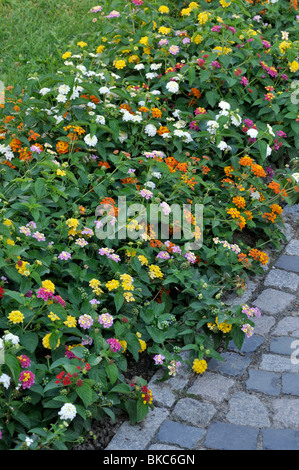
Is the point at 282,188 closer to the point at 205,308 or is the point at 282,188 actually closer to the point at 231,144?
the point at 231,144

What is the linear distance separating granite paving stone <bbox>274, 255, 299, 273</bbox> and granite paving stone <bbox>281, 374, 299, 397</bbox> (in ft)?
3.15

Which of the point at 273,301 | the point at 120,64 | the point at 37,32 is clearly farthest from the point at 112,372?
the point at 37,32

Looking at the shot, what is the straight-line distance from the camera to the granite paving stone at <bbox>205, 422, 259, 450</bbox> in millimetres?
2646

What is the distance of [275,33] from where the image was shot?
5.27 metres

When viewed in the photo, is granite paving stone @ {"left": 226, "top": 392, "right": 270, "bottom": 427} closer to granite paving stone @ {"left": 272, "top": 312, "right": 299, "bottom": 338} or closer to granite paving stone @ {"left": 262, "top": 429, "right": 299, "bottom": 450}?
granite paving stone @ {"left": 262, "top": 429, "right": 299, "bottom": 450}

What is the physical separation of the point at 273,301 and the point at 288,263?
0.42 metres

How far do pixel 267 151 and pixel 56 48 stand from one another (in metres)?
1.93

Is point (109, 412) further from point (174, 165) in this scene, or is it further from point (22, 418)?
point (174, 165)

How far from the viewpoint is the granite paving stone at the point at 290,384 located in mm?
2959

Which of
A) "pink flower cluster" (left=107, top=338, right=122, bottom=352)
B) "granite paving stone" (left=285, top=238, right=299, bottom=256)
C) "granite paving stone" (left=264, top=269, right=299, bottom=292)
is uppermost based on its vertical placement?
"pink flower cluster" (left=107, top=338, right=122, bottom=352)

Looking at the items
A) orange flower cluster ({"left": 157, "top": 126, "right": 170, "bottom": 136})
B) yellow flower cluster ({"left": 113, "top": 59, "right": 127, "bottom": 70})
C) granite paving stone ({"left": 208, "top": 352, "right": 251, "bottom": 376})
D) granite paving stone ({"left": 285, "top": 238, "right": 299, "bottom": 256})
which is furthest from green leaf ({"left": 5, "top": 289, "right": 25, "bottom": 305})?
yellow flower cluster ({"left": 113, "top": 59, "right": 127, "bottom": 70})

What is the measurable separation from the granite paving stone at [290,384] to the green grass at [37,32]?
2794 millimetres

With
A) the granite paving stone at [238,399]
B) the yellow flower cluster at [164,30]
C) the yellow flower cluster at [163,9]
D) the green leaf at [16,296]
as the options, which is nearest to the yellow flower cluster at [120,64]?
the yellow flower cluster at [164,30]

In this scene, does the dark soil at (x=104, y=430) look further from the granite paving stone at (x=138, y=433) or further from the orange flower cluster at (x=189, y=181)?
the orange flower cluster at (x=189, y=181)
